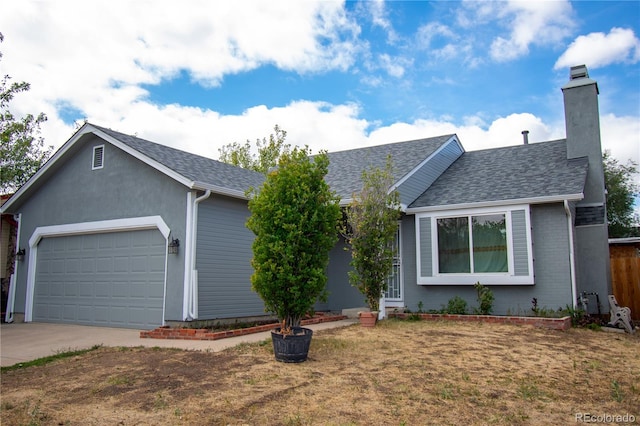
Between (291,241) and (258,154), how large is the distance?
93.1 ft

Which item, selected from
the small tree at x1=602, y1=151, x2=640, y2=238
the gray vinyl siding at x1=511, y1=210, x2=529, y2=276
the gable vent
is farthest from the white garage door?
the small tree at x1=602, y1=151, x2=640, y2=238

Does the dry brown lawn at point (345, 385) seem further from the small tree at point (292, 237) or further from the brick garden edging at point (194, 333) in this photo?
the brick garden edging at point (194, 333)

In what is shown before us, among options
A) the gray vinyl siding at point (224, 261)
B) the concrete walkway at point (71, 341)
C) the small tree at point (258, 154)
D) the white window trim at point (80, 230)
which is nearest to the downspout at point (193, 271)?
the gray vinyl siding at point (224, 261)

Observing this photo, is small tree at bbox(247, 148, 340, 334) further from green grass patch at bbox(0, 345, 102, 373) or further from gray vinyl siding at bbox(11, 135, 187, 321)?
gray vinyl siding at bbox(11, 135, 187, 321)

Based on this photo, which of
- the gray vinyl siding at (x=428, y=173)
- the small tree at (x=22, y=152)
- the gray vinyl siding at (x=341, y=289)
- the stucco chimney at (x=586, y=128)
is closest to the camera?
the stucco chimney at (x=586, y=128)

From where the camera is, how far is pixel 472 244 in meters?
11.1

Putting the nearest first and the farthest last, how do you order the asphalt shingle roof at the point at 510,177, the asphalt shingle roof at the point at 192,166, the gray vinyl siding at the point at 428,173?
1. the asphalt shingle roof at the point at 192,166
2. the asphalt shingle roof at the point at 510,177
3. the gray vinyl siding at the point at 428,173

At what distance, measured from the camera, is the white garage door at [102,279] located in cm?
1064

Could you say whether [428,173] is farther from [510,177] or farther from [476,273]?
[476,273]

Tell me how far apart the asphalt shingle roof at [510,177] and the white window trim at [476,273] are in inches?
10.6

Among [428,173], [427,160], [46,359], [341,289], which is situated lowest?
[46,359]

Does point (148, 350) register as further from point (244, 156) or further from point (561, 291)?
point (244, 156)

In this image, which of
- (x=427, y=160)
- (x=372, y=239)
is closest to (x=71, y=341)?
(x=372, y=239)

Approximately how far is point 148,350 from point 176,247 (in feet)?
9.84
